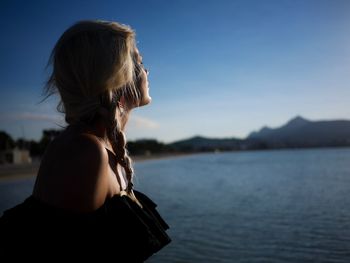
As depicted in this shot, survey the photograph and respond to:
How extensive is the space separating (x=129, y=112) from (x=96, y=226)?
63 cm

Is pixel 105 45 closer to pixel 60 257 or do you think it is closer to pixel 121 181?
pixel 121 181

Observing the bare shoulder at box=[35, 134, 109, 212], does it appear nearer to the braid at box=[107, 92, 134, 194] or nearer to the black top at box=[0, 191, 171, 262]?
the black top at box=[0, 191, 171, 262]

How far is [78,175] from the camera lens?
4.71 feet

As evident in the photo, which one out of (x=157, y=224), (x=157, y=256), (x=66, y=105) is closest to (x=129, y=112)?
(x=66, y=105)

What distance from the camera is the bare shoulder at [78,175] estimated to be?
1.45 meters

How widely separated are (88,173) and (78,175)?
1.4 inches

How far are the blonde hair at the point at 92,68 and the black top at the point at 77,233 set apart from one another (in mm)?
282

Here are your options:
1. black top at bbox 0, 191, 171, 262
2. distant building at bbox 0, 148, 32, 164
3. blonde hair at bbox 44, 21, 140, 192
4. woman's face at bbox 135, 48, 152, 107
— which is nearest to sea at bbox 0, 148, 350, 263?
woman's face at bbox 135, 48, 152, 107

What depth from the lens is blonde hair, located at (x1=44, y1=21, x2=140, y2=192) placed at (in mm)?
1591

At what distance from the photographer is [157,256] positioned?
1123 centimetres

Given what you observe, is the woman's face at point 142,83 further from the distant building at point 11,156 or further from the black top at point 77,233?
the distant building at point 11,156

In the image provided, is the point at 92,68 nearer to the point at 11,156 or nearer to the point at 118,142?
the point at 118,142

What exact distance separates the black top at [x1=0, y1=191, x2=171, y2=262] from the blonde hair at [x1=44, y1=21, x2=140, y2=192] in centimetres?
28

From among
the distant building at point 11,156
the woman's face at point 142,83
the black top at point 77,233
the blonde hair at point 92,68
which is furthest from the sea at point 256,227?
the distant building at point 11,156
